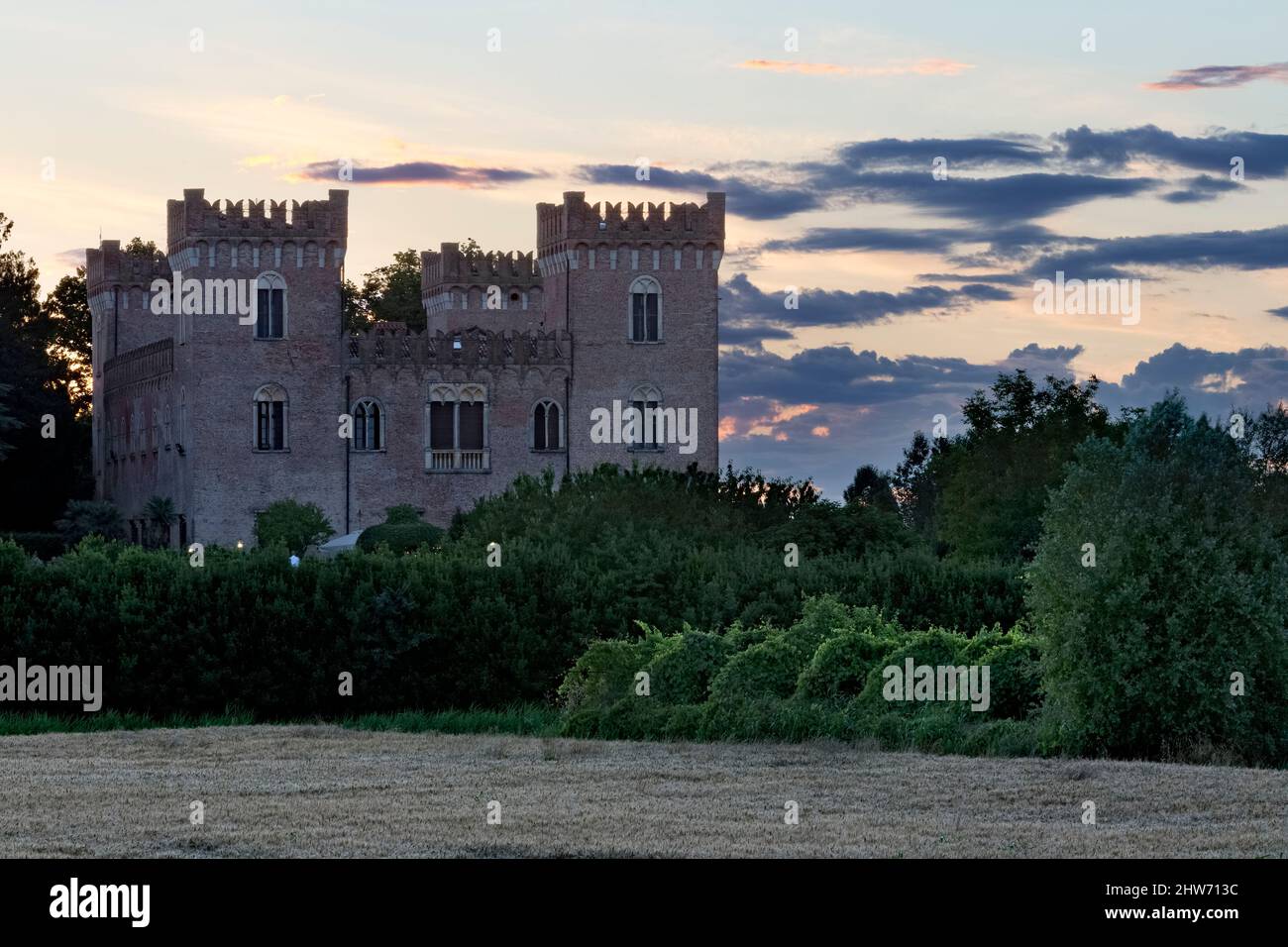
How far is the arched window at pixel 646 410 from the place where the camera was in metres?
68.5

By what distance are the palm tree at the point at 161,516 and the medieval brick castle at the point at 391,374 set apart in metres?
0.39

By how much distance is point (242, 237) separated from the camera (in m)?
67.9

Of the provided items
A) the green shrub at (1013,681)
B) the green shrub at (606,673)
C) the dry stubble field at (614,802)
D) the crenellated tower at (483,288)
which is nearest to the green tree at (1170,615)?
the dry stubble field at (614,802)

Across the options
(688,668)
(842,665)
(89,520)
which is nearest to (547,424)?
(89,520)

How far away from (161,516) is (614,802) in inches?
2227

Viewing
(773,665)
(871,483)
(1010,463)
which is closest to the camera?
(773,665)

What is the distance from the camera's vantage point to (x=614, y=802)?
12.9 metres

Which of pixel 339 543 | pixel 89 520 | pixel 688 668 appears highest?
pixel 89 520

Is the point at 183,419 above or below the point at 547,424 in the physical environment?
above

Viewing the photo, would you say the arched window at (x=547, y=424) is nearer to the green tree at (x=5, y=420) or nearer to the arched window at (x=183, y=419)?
the arched window at (x=183, y=419)

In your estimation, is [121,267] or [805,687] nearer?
[805,687]

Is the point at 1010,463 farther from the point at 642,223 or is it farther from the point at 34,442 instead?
the point at 34,442
